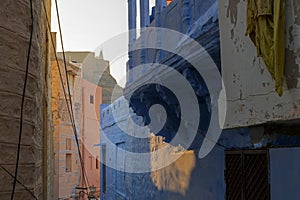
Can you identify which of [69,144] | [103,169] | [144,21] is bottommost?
[103,169]

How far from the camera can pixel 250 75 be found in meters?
4.07

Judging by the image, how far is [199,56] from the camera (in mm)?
5555

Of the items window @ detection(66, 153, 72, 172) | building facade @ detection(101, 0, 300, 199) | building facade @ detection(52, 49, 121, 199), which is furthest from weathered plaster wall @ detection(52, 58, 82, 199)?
building facade @ detection(101, 0, 300, 199)

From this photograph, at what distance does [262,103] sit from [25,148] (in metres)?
1.89

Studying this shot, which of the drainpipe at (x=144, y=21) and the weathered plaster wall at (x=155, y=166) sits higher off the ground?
the drainpipe at (x=144, y=21)

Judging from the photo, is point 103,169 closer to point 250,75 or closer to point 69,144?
point 69,144

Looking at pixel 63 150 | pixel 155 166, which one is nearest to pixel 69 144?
pixel 63 150

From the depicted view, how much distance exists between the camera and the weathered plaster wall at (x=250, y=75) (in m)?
3.47

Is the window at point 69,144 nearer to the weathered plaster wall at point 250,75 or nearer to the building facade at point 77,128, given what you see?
the building facade at point 77,128

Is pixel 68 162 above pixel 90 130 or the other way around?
the other way around

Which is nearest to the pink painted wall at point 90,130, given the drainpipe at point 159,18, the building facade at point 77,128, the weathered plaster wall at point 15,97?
the building facade at point 77,128

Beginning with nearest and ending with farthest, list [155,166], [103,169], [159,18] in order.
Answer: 1. [159,18]
2. [155,166]
3. [103,169]

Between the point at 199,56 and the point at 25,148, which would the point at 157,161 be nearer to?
the point at 199,56

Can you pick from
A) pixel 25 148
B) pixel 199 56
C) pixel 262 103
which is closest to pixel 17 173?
pixel 25 148
